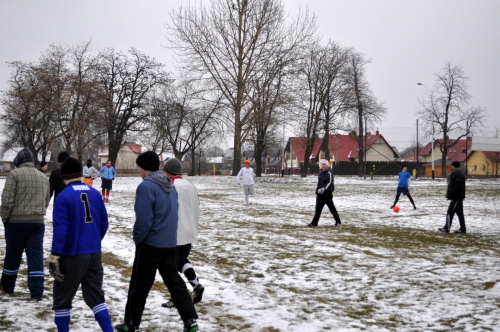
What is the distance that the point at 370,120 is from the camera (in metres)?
54.3

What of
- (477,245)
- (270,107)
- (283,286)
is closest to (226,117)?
(270,107)

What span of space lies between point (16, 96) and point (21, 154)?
130ft

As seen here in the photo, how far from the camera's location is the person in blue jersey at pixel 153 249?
14.8 ft

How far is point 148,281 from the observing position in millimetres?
4660

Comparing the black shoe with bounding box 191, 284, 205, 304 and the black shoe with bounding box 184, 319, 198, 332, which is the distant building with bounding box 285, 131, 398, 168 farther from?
the black shoe with bounding box 184, 319, 198, 332

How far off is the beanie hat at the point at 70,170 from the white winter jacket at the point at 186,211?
136 cm

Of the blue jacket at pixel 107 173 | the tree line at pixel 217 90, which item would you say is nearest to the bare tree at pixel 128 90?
the tree line at pixel 217 90

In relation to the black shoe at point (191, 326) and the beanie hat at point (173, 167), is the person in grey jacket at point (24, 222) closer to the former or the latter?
the beanie hat at point (173, 167)

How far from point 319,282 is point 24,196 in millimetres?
4084

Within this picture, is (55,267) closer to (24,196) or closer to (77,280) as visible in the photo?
(77,280)

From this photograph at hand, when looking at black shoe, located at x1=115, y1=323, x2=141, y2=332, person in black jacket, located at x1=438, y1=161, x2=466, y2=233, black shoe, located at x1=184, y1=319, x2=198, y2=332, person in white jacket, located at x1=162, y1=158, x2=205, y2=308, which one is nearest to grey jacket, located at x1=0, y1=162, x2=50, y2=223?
person in white jacket, located at x1=162, y1=158, x2=205, y2=308

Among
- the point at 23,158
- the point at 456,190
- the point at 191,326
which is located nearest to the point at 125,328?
the point at 191,326

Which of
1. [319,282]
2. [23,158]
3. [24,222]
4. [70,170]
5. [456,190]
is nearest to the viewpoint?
[70,170]

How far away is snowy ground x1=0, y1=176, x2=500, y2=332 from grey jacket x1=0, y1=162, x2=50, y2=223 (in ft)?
3.33
